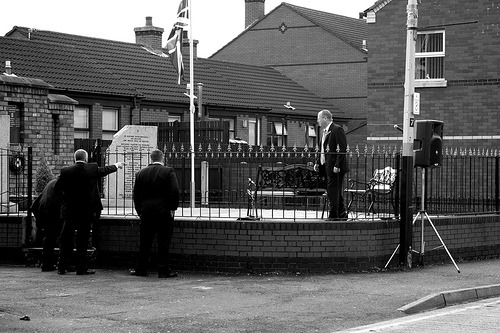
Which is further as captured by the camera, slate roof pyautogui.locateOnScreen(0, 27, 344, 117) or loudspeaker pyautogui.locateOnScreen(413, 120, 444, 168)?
slate roof pyautogui.locateOnScreen(0, 27, 344, 117)

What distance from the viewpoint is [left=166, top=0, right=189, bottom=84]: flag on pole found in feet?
88.2

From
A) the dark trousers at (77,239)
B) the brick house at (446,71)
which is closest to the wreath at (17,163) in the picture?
the dark trousers at (77,239)

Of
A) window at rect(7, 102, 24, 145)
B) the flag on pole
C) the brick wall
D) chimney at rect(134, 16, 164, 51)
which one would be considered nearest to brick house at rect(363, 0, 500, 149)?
the flag on pole

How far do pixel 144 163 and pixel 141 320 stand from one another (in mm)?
9436

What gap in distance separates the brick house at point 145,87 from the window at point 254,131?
0.04 m

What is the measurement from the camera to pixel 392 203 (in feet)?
55.1

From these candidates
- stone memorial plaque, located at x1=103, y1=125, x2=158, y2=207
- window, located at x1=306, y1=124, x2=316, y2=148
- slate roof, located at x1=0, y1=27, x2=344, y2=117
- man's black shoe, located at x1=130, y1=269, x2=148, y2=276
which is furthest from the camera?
window, located at x1=306, y1=124, x2=316, y2=148

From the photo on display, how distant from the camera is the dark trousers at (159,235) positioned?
14766 mm

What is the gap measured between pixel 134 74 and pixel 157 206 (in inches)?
1033

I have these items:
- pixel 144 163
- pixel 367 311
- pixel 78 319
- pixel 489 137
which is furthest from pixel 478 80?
pixel 78 319

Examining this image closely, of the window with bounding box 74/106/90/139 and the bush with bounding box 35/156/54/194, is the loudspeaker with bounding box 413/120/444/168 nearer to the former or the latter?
the bush with bounding box 35/156/54/194

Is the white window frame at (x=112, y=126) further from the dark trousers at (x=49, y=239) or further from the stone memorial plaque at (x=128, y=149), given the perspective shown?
the dark trousers at (x=49, y=239)

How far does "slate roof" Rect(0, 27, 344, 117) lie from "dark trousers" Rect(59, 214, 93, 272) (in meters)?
20.2

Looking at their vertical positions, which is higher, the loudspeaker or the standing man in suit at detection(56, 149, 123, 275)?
the loudspeaker
